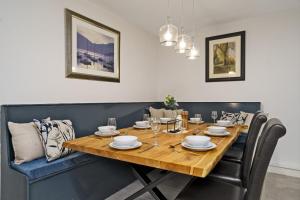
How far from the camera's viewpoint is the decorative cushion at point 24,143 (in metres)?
1.58

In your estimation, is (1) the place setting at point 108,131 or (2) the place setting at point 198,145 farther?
(1) the place setting at point 108,131

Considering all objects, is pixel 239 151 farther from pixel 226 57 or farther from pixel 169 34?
pixel 226 57

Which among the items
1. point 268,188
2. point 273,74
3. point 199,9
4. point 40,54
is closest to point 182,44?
point 199,9

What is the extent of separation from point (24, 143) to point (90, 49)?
4.91 feet

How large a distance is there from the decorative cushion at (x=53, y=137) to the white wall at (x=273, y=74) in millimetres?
2693

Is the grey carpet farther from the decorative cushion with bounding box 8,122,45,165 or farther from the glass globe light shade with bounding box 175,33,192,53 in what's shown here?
the glass globe light shade with bounding box 175,33,192,53

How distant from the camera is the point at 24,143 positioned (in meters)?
1.59

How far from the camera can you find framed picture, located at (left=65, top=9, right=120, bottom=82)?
92.7 inches

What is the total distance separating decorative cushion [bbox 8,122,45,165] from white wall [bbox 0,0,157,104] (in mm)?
370

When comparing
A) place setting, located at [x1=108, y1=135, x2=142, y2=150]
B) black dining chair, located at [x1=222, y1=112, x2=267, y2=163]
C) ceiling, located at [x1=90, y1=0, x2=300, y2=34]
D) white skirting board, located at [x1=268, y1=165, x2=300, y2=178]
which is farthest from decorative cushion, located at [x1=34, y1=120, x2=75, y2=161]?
white skirting board, located at [x1=268, y1=165, x2=300, y2=178]

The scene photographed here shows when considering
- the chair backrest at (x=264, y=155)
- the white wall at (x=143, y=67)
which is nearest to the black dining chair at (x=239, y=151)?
the chair backrest at (x=264, y=155)

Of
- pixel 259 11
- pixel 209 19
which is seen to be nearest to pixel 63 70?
pixel 209 19

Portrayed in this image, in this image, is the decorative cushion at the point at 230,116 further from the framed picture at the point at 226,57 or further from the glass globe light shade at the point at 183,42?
the glass globe light shade at the point at 183,42

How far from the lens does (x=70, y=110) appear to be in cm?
211
